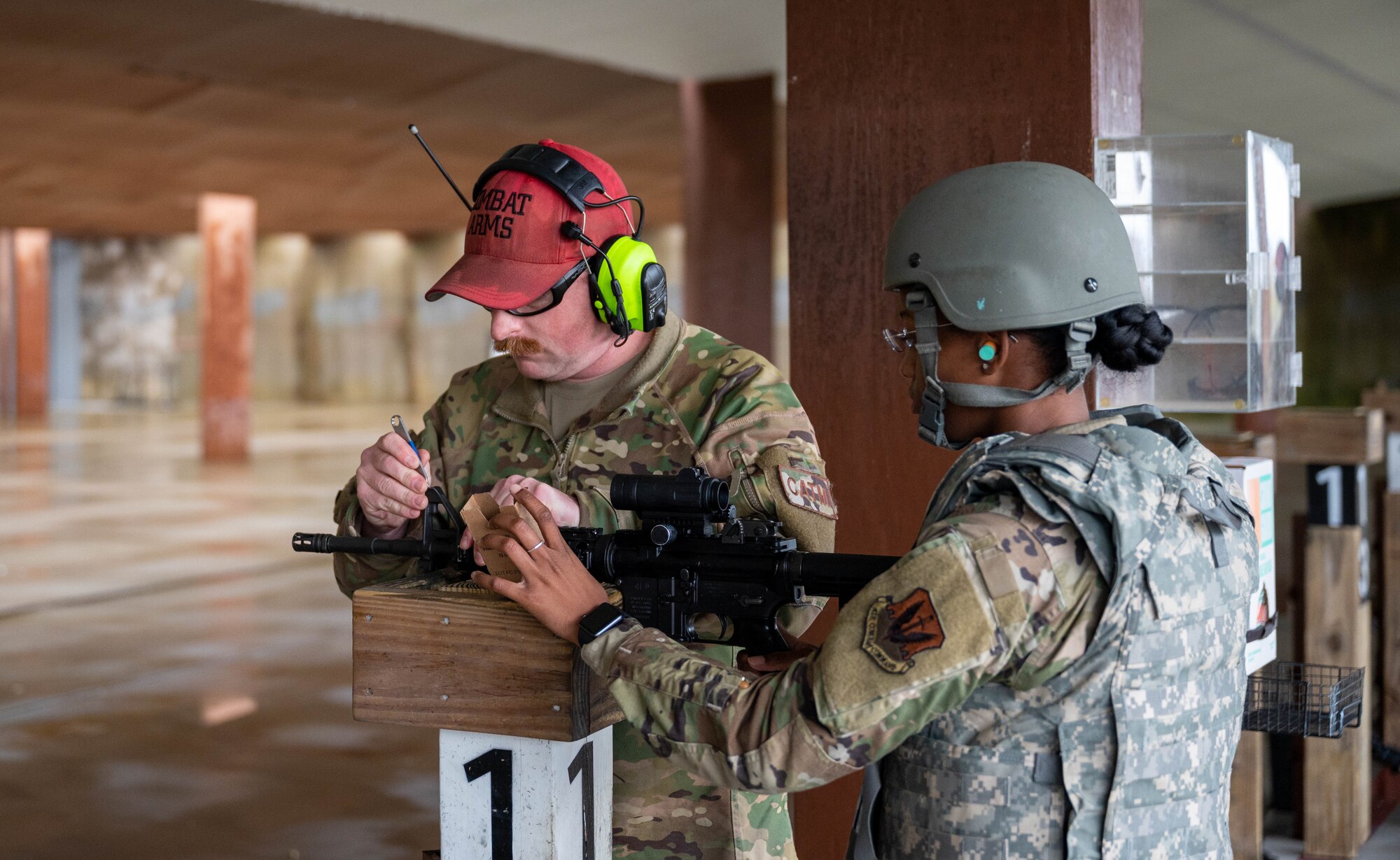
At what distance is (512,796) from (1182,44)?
7139 mm

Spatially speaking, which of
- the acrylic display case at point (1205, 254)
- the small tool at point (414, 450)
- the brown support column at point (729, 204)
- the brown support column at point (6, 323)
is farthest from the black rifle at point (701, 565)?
the brown support column at point (6, 323)

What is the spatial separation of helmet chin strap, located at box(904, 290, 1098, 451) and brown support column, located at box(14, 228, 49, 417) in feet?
78.9

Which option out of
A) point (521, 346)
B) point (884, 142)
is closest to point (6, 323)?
point (884, 142)

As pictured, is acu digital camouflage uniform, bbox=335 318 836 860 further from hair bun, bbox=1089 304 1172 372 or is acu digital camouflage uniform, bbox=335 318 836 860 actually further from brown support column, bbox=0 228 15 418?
brown support column, bbox=0 228 15 418

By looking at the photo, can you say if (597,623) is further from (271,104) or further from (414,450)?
(271,104)

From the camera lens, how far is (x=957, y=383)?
4.67 ft

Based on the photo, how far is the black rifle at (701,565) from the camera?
147 centimetres

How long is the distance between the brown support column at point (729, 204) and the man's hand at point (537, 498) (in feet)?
19.1

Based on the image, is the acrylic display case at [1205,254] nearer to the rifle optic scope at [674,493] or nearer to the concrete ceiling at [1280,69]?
the rifle optic scope at [674,493]

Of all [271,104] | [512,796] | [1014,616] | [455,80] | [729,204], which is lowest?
[512,796]

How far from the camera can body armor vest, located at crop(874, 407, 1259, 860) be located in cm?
127

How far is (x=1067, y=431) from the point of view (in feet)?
4.51

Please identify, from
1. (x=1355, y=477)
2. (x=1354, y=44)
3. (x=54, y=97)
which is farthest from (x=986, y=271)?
(x=54, y=97)

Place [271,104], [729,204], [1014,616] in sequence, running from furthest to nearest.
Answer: [271,104], [729,204], [1014,616]
